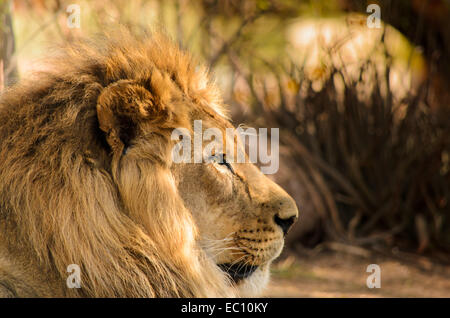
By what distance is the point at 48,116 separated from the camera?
2354 millimetres

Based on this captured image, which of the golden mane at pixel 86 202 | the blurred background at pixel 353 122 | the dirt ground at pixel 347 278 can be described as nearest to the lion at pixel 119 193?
the golden mane at pixel 86 202

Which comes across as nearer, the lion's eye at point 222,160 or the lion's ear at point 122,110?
the lion's ear at point 122,110

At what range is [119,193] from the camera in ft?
7.67

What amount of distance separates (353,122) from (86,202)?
3922mm

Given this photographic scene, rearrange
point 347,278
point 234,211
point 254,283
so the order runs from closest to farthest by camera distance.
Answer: point 234,211
point 254,283
point 347,278

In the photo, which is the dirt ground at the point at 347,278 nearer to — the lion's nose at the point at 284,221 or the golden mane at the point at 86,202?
the lion's nose at the point at 284,221

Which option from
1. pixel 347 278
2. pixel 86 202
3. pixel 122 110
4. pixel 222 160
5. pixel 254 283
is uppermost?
pixel 122 110

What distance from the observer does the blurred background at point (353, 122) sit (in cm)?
545

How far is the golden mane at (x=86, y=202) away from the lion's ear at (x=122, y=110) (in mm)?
52

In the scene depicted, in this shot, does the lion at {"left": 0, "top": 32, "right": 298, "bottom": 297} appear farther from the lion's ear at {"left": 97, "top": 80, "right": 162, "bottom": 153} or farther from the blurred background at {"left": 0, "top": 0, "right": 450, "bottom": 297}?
the blurred background at {"left": 0, "top": 0, "right": 450, "bottom": 297}

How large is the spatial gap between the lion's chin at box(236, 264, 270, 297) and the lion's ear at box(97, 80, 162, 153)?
811 mm

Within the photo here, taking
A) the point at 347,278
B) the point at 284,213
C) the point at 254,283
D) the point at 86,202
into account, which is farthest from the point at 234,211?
the point at 347,278

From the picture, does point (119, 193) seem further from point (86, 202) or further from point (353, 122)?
point (353, 122)

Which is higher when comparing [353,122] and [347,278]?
[353,122]
